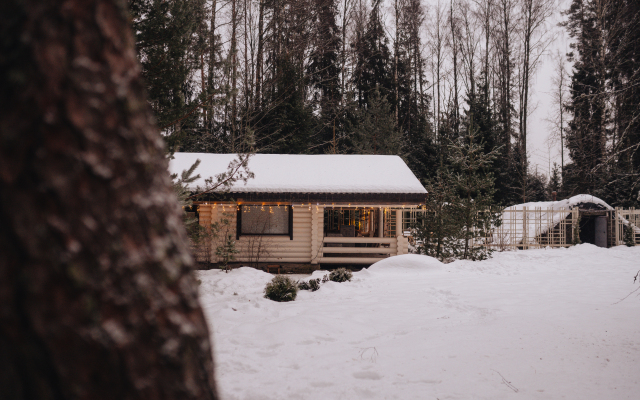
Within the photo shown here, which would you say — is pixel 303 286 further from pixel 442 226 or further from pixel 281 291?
pixel 442 226

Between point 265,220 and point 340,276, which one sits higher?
point 265,220

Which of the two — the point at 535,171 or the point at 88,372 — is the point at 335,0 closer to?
the point at 535,171

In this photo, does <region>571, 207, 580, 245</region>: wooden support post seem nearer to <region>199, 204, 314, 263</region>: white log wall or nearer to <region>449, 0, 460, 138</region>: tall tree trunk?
<region>199, 204, 314, 263</region>: white log wall

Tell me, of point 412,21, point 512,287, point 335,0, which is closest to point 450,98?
point 412,21

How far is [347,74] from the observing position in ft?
79.9

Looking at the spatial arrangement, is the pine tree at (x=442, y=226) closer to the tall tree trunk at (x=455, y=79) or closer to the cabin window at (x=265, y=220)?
the cabin window at (x=265, y=220)

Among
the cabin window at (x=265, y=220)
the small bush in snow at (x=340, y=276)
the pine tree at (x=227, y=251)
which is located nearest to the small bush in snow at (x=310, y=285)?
the small bush in snow at (x=340, y=276)

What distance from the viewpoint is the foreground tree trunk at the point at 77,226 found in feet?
2.12

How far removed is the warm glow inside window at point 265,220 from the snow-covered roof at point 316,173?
1082 mm

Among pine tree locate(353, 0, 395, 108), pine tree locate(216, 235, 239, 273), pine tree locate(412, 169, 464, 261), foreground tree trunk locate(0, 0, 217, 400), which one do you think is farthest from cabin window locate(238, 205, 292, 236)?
pine tree locate(353, 0, 395, 108)

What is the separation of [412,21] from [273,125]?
1454 centimetres

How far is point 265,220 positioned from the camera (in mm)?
12000

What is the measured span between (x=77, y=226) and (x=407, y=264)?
32.0ft

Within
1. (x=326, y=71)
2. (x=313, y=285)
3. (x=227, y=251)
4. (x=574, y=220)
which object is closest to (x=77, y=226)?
(x=313, y=285)
